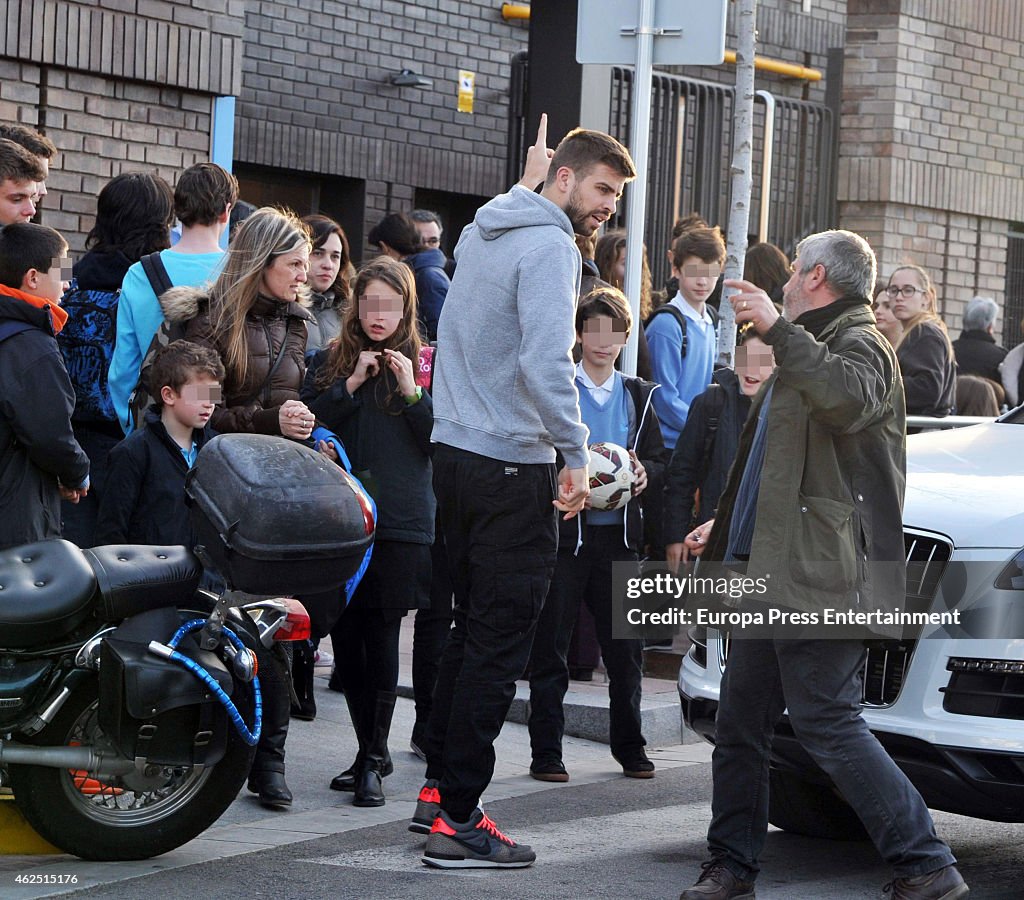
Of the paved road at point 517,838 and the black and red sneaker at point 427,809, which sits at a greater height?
the black and red sneaker at point 427,809

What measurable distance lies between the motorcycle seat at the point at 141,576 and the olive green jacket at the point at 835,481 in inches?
63.6

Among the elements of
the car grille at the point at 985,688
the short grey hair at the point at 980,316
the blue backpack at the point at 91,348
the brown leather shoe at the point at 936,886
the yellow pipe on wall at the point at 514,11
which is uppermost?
the yellow pipe on wall at the point at 514,11

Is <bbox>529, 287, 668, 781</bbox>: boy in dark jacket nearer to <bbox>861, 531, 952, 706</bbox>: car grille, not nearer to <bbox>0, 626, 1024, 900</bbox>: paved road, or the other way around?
<bbox>0, 626, 1024, 900</bbox>: paved road

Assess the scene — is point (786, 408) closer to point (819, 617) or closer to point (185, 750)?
point (819, 617)

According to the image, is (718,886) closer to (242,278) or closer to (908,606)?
(908,606)

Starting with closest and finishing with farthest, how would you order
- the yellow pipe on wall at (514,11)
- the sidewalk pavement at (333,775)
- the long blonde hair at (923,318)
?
the sidewalk pavement at (333,775) < the long blonde hair at (923,318) < the yellow pipe on wall at (514,11)

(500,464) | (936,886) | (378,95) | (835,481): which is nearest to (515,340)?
(500,464)

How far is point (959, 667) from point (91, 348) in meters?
3.31

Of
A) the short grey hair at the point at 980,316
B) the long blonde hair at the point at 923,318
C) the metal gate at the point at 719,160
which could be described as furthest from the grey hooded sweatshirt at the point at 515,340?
the short grey hair at the point at 980,316

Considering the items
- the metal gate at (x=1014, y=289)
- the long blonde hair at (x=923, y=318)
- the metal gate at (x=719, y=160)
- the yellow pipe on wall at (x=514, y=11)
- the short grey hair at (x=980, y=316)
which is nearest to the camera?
the long blonde hair at (x=923, y=318)

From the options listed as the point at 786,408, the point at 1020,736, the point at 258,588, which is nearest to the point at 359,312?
the point at 258,588

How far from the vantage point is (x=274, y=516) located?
16.6 ft

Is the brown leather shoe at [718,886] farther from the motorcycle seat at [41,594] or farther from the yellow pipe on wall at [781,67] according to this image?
the yellow pipe on wall at [781,67]

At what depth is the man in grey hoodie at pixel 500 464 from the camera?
207 inches
